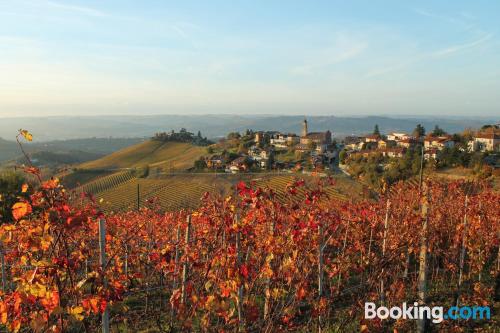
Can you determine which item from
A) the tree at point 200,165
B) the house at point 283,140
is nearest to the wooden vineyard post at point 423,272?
the tree at point 200,165

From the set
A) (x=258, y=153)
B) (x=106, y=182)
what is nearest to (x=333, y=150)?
(x=258, y=153)

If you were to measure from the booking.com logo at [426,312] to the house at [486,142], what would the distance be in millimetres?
42050

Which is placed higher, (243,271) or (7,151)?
(243,271)

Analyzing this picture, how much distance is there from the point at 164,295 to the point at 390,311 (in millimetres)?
4495

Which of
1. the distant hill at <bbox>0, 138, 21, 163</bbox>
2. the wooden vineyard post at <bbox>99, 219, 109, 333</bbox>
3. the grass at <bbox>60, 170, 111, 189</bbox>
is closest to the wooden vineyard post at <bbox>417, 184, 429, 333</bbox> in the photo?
the wooden vineyard post at <bbox>99, 219, 109, 333</bbox>

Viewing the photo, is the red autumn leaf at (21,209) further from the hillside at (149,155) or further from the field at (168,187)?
the hillside at (149,155)

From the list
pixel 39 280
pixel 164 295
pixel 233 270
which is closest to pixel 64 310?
pixel 39 280

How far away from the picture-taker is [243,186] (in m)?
3.62

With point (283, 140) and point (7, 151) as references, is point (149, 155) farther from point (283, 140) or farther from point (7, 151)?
point (7, 151)

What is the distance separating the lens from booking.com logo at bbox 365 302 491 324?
480 cm

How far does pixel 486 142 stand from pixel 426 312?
153 ft

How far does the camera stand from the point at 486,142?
4394 centimetres

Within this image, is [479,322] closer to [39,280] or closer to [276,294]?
[276,294]

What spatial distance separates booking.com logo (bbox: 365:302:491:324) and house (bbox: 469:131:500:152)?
138ft
